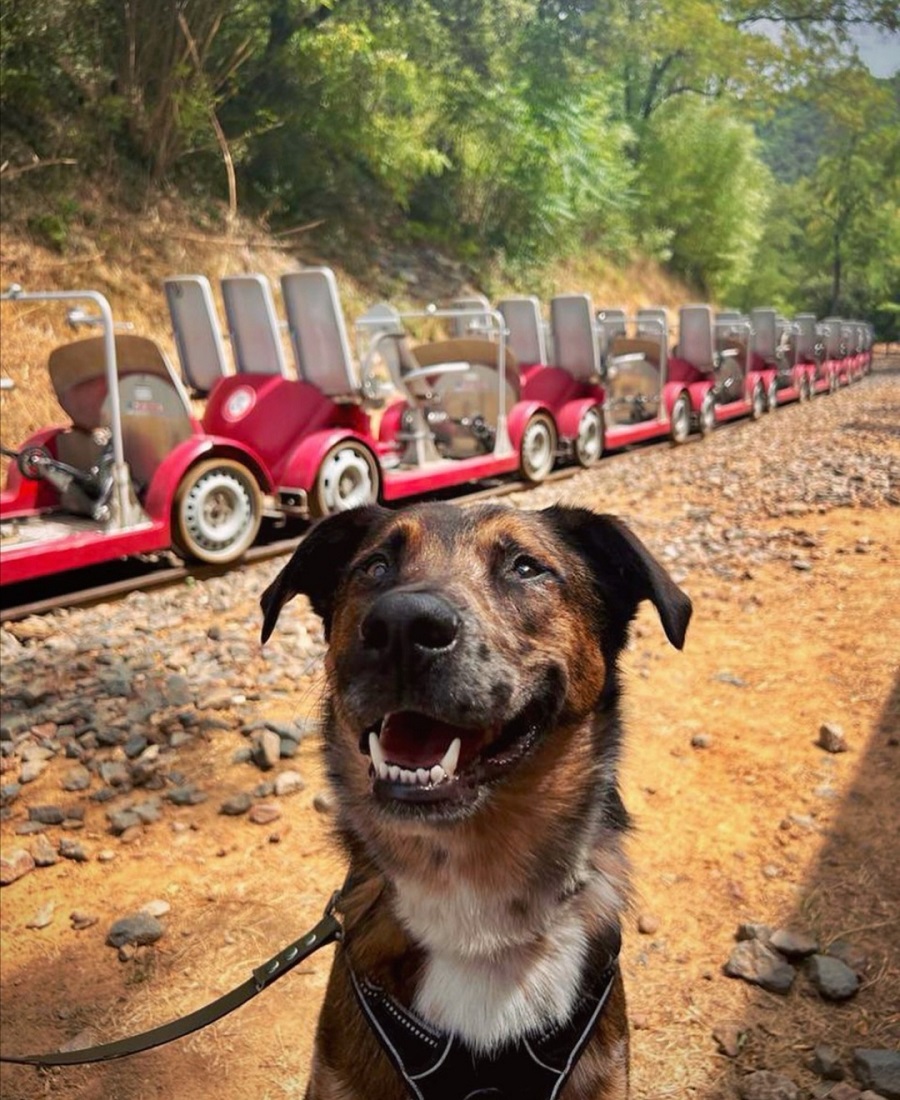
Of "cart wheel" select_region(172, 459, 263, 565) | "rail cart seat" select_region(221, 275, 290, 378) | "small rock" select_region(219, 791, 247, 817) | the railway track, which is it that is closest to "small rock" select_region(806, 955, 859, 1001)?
"small rock" select_region(219, 791, 247, 817)

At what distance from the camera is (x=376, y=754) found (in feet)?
5.85

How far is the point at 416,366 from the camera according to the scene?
937cm

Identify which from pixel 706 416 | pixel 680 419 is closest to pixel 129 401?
pixel 680 419

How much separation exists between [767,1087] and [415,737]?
145cm

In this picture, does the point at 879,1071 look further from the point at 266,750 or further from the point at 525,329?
the point at 525,329

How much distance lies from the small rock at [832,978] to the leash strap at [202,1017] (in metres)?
1.52

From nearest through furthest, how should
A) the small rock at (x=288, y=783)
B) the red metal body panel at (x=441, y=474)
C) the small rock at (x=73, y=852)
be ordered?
the small rock at (x=73, y=852) < the small rock at (x=288, y=783) < the red metal body panel at (x=441, y=474)

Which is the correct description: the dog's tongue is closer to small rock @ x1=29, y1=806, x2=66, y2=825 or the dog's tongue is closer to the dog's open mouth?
the dog's open mouth

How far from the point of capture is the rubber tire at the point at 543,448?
1052cm

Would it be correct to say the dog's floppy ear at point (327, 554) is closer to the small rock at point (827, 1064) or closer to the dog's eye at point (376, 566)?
the dog's eye at point (376, 566)

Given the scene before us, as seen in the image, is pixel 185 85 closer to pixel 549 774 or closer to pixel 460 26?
pixel 460 26

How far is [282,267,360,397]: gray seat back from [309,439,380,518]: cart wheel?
56cm

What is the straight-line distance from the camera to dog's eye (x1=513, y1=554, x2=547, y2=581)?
2.11 m

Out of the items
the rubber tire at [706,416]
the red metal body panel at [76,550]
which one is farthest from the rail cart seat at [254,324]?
the rubber tire at [706,416]
